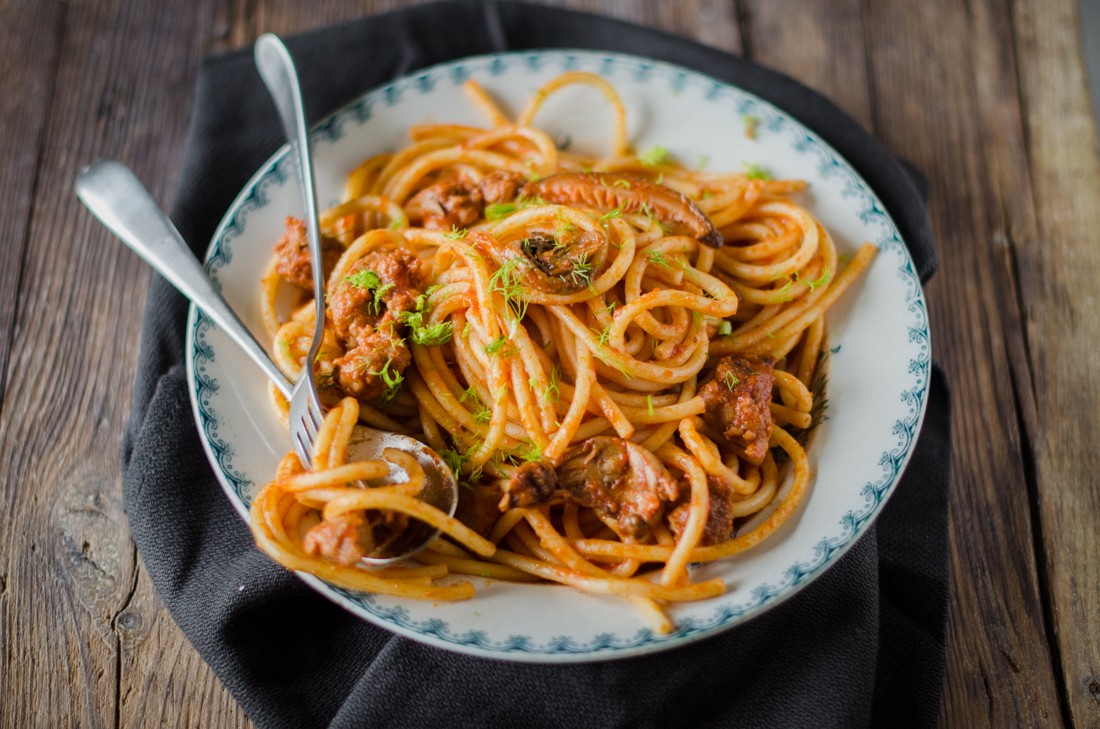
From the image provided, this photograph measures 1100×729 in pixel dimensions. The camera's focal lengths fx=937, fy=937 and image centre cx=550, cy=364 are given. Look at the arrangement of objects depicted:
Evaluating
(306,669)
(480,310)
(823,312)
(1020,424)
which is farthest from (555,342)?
(1020,424)

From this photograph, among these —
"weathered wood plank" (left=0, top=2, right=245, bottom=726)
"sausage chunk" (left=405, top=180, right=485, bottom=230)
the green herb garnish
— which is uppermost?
the green herb garnish

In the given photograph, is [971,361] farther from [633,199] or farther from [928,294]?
[633,199]

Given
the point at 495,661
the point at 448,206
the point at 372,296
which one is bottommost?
the point at 495,661

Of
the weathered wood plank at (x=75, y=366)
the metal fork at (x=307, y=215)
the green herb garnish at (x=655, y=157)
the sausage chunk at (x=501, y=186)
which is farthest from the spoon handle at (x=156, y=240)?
the green herb garnish at (x=655, y=157)

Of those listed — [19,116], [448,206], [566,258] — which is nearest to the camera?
[566,258]

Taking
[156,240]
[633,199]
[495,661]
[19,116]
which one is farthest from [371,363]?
[19,116]

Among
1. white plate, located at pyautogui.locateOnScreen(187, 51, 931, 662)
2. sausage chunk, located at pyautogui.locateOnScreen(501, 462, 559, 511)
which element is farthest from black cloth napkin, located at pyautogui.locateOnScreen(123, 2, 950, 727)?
sausage chunk, located at pyautogui.locateOnScreen(501, 462, 559, 511)

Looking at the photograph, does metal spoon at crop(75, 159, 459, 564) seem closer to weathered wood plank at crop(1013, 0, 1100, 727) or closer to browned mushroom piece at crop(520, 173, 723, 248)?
browned mushroom piece at crop(520, 173, 723, 248)

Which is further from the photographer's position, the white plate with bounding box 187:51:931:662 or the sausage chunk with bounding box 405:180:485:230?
the sausage chunk with bounding box 405:180:485:230
